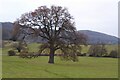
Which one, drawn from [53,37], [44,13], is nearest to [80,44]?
[53,37]

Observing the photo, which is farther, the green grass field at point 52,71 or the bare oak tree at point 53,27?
the bare oak tree at point 53,27

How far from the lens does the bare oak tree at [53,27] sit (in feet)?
173

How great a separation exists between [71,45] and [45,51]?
5430 mm

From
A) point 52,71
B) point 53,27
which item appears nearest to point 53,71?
point 52,71

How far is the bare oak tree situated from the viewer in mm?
52781

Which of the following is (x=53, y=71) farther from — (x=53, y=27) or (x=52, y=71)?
(x=53, y=27)

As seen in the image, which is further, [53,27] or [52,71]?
[53,27]

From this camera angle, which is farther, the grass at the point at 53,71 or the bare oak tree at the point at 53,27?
the bare oak tree at the point at 53,27

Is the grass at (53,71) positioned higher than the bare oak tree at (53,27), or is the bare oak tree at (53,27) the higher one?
the bare oak tree at (53,27)

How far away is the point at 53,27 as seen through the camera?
53.7 metres

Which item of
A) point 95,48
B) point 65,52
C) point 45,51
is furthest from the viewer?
point 95,48

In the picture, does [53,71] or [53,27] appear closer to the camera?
[53,71]

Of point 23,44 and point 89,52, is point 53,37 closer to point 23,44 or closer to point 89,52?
point 23,44

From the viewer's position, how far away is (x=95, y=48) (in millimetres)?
113625
